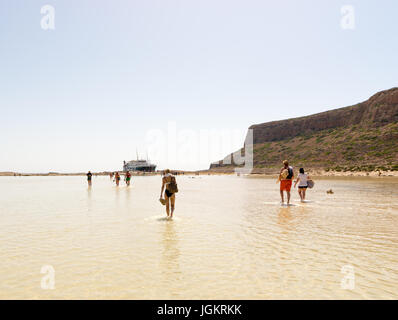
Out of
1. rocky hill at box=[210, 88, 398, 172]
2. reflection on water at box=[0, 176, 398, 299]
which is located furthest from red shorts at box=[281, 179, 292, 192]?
rocky hill at box=[210, 88, 398, 172]

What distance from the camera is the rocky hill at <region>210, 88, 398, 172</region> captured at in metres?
67.4

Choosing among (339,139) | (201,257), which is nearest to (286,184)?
(201,257)

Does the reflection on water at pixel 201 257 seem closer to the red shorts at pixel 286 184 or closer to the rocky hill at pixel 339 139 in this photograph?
the red shorts at pixel 286 184

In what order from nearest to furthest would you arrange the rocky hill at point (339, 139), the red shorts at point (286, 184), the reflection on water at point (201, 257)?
the reflection on water at point (201, 257) < the red shorts at point (286, 184) < the rocky hill at point (339, 139)

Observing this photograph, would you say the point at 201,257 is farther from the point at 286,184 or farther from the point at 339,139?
the point at 339,139

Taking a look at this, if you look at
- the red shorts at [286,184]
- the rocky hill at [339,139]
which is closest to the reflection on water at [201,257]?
the red shorts at [286,184]

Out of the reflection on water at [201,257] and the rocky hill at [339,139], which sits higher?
the rocky hill at [339,139]

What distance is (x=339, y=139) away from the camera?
87812mm

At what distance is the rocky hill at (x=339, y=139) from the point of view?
6739 centimetres

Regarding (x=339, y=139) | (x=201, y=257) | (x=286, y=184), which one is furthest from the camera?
(x=339, y=139)

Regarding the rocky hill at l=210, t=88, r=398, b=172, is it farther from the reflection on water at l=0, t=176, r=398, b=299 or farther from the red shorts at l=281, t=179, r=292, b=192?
the reflection on water at l=0, t=176, r=398, b=299

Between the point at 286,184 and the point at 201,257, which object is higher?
the point at 286,184
